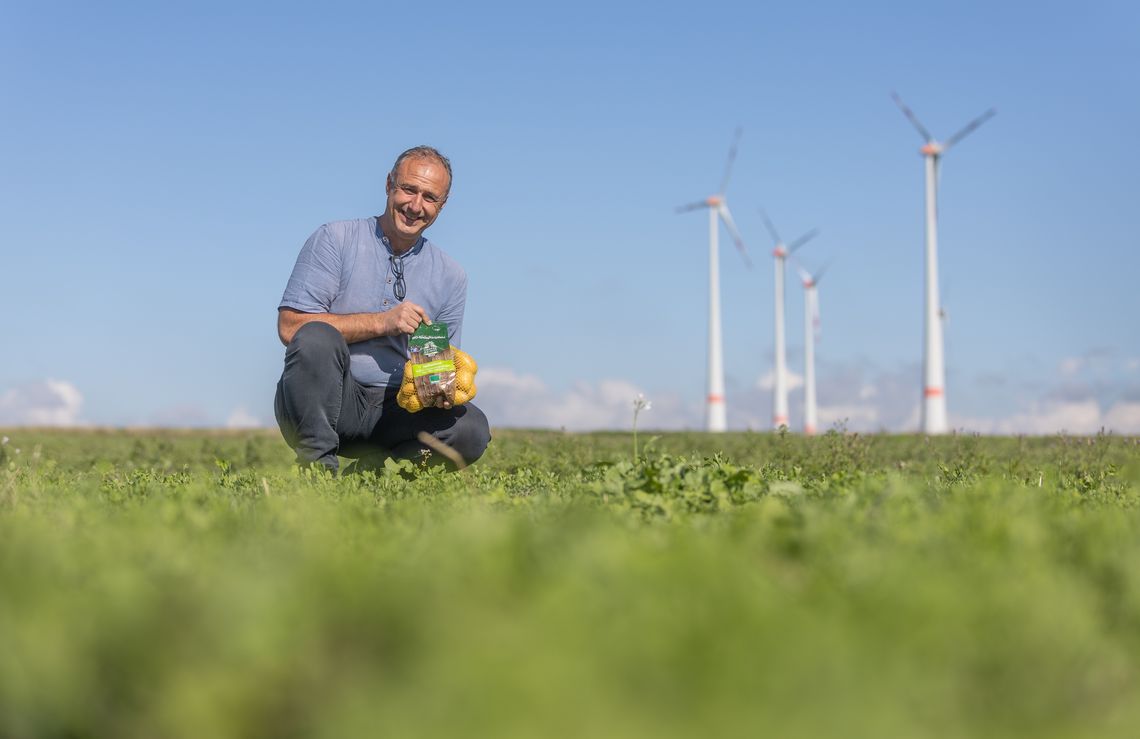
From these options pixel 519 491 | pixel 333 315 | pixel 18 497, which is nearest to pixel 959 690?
pixel 519 491

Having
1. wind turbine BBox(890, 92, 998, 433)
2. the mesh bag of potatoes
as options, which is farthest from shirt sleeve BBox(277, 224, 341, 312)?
wind turbine BBox(890, 92, 998, 433)

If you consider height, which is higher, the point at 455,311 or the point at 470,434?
the point at 455,311

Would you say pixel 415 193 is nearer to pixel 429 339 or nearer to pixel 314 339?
pixel 429 339

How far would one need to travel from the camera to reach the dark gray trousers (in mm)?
7711

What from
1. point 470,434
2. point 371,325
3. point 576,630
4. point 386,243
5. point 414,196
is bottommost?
point 576,630

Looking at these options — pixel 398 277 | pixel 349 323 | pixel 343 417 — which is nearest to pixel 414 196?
pixel 398 277

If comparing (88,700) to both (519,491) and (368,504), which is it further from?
(519,491)

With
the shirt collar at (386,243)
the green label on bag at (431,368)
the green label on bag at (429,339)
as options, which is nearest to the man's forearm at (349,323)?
the green label on bag at (429,339)

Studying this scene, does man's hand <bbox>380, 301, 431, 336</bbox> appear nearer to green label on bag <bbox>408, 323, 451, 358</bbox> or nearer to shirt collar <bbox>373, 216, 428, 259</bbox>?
green label on bag <bbox>408, 323, 451, 358</bbox>

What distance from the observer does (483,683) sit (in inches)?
70.9

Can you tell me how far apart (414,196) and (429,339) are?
1104 mm

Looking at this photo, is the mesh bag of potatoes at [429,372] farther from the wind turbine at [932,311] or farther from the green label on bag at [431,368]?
the wind turbine at [932,311]

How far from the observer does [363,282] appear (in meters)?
8.29

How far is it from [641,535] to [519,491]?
277cm
